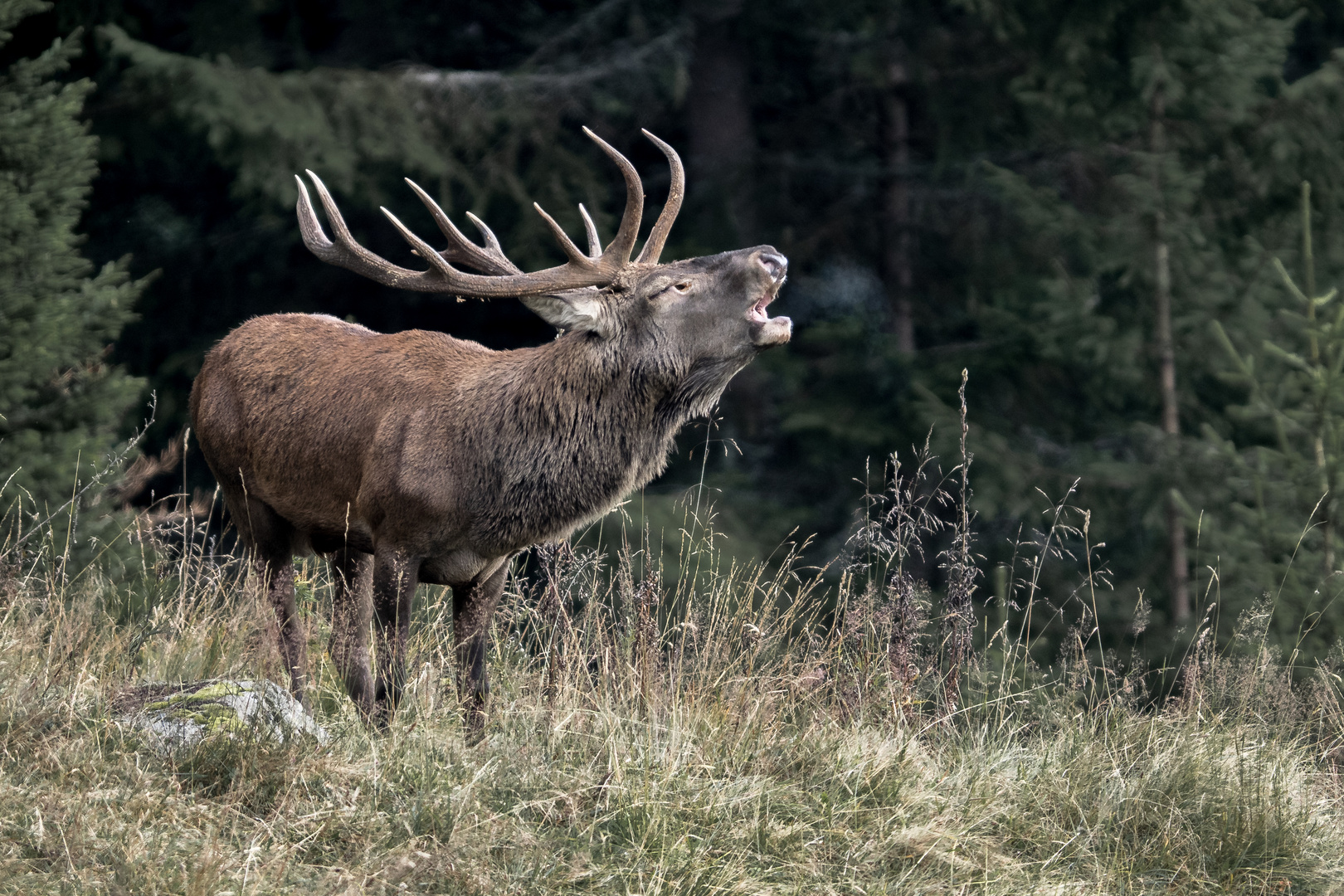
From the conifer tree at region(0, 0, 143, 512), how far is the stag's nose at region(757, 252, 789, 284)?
390cm

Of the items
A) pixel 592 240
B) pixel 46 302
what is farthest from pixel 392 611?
pixel 46 302

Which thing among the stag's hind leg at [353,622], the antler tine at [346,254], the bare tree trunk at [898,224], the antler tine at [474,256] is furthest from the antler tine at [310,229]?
the bare tree trunk at [898,224]

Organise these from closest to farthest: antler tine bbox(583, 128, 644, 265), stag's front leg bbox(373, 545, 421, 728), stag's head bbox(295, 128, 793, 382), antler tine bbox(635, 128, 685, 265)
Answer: stag's front leg bbox(373, 545, 421, 728) → stag's head bbox(295, 128, 793, 382) → antler tine bbox(583, 128, 644, 265) → antler tine bbox(635, 128, 685, 265)

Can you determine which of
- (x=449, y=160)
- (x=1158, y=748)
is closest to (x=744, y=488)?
Answer: (x=449, y=160)

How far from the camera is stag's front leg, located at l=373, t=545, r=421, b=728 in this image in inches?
167

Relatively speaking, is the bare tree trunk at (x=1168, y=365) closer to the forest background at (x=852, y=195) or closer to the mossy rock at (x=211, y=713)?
the forest background at (x=852, y=195)

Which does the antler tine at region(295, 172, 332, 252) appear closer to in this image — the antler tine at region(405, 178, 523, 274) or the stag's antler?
the stag's antler

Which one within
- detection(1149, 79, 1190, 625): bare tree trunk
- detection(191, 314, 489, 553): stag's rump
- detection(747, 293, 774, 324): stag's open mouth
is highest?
detection(747, 293, 774, 324): stag's open mouth

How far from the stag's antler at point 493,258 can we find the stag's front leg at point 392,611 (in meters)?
0.87

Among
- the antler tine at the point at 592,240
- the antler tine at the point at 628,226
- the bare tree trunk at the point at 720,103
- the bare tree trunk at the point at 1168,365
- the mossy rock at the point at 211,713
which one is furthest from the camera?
the bare tree trunk at the point at 720,103

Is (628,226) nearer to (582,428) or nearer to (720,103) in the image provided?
(582,428)

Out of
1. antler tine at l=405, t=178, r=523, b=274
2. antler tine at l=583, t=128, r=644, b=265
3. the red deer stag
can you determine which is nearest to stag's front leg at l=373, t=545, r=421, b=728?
the red deer stag

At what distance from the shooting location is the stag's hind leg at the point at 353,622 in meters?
4.43

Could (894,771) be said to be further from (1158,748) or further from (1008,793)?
(1158,748)
